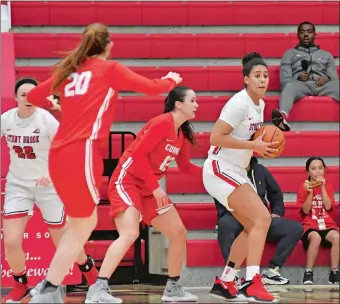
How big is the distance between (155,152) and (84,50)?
1.14 metres

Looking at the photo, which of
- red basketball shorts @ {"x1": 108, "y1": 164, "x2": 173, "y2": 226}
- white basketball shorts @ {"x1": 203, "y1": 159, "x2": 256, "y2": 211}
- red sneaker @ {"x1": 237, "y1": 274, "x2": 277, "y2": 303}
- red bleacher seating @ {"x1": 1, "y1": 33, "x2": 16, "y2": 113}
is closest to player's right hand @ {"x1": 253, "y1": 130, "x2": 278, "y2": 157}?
white basketball shorts @ {"x1": 203, "y1": 159, "x2": 256, "y2": 211}

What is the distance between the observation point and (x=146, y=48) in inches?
400

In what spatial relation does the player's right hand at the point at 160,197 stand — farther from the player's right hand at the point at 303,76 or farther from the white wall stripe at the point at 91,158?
the player's right hand at the point at 303,76

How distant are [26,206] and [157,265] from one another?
2191 mm

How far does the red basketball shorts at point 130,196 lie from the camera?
20.3 feet

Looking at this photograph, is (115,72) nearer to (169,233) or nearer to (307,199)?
(169,233)

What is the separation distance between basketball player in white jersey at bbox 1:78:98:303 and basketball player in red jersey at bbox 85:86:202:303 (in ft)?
1.52

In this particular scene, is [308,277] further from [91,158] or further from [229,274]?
[91,158]

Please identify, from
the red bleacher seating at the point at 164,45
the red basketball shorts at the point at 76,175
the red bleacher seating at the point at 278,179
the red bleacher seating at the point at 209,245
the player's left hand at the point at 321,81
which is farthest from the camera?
the red bleacher seating at the point at 164,45

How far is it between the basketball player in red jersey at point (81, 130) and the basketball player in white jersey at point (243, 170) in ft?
3.17

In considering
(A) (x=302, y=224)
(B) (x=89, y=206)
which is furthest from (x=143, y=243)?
(B) (x=89, y=206)

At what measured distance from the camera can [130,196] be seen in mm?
6242

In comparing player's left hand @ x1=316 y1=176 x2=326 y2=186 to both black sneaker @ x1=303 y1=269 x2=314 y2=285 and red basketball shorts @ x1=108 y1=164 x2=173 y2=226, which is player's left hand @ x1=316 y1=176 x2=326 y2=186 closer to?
black sneaker @ x1=303 y1=269 x2=314 y2=285

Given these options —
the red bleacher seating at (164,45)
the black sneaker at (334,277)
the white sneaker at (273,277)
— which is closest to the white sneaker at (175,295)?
the white sneaker at (273,277)
